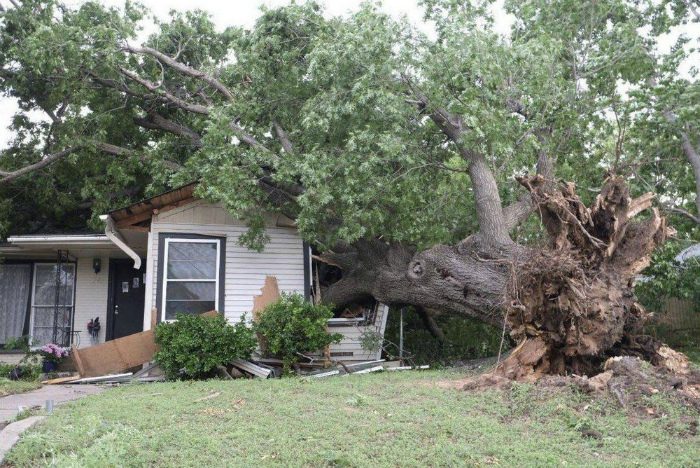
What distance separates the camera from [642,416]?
6137 mm

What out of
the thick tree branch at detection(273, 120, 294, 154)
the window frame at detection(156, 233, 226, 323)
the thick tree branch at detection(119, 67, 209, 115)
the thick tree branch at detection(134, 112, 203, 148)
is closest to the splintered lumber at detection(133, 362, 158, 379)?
the window frame at detection(156, 233, 226, 323)

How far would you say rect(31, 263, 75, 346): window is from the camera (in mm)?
14008

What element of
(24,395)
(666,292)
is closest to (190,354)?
(24,395)

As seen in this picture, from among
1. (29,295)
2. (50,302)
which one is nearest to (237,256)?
(50,302)

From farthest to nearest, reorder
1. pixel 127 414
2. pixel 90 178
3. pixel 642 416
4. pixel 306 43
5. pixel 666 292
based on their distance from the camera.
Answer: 1. pixel 90 178
2. pixel 666 292
3. pixel 306 43
4. pixel 127 414
5. pixel 642 416

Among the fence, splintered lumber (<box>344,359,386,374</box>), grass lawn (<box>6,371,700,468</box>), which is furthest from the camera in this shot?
the fence

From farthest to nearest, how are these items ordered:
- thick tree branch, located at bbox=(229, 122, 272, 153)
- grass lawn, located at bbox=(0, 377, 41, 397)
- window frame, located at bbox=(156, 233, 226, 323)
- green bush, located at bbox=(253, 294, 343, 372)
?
thick tree branch, located at bbox=(229, 122, 272, 153) → window frame, located at bbox=(156, 233, 226, 323) → green bush, located at bbox=(253, 294, 343, 372) → grass lawn, located at bbox=(0, 377, 41, 397)

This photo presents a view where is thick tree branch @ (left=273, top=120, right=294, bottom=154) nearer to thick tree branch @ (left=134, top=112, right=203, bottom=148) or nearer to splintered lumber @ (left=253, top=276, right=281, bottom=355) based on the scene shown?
splintered lumber @ (left=253, top=276, right=281, bottom=355)

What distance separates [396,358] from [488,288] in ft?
10.1

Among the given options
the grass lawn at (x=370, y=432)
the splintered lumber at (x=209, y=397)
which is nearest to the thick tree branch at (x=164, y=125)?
the splintered lumber at (x=209, y=397)

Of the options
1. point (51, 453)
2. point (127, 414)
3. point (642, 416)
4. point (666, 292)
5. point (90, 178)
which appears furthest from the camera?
Result: point (90, 178)

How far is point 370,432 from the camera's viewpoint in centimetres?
573

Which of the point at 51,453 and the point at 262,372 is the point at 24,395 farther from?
the point at 51,453

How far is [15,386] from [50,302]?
4.48 metres
